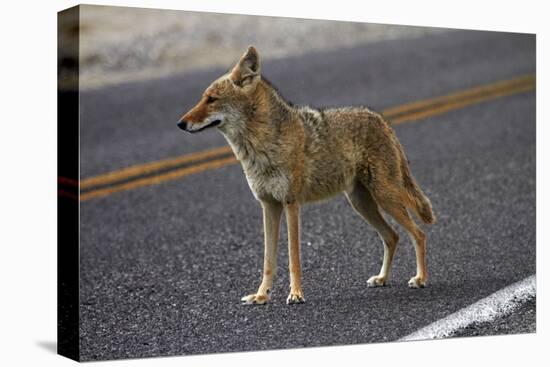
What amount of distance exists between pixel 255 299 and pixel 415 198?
1262mm

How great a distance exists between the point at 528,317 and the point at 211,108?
272 centimetres

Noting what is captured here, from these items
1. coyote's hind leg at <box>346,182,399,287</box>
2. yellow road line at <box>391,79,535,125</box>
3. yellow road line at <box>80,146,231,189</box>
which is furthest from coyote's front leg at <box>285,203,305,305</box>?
yellow road line at <box>391,79,535,125</box>

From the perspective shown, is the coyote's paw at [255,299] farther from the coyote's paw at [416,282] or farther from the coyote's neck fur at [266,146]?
the coyote's paw at [416,282]

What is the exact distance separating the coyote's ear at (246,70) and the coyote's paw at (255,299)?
1.24 m

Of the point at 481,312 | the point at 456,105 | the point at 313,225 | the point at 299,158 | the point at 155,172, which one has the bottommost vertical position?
the point at 481,312

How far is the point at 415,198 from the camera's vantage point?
5770 mm

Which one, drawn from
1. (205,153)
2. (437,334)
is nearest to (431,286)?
(437,334)

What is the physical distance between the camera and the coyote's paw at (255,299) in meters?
5.29

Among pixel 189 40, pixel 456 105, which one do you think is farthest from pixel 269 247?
pixel 189 40

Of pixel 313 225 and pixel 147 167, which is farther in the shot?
pixel 147 167

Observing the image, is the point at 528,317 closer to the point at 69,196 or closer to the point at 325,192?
the point at 325,192

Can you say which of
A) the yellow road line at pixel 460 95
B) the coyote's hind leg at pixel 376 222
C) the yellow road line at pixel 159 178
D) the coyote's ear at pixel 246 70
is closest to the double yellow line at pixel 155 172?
the yellow road line at pixel 159 178

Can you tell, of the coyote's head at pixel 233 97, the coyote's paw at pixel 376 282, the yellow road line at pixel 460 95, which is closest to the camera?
the coyote's head at pixel 233 97

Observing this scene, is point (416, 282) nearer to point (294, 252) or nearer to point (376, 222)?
point (376, 222)
